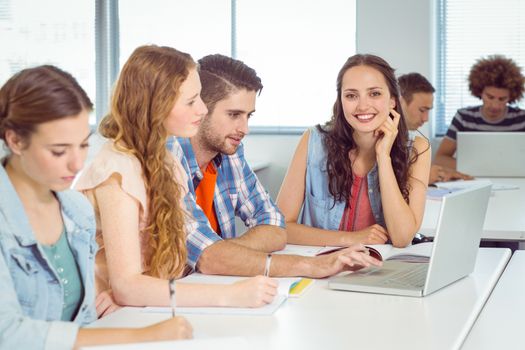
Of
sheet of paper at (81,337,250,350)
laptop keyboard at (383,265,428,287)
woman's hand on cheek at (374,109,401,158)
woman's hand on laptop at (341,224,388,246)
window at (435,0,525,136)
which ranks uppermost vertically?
window at (435,0,525,136)

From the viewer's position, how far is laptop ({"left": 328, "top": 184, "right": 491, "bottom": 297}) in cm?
179

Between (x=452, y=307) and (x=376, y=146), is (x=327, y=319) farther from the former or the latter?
(x=376, y=146)

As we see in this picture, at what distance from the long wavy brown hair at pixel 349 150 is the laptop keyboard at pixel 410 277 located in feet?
2.31

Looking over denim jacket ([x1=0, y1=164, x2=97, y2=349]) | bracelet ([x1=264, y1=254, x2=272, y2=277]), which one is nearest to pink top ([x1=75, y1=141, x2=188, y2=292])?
denim jacket ([x1=0, y1=164, x2=97, y2=349])

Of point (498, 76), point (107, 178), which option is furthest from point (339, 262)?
point (498, 76)

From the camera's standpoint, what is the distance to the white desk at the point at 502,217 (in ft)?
8.75

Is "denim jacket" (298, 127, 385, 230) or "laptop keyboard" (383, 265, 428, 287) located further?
"denim jacket" (298, 127, 385, 230)

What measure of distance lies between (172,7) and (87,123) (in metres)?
4.61

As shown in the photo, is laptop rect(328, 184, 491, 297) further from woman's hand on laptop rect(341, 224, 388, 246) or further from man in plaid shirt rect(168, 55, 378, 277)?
woman's hand on laptop rect(341, 224, 388, 246)

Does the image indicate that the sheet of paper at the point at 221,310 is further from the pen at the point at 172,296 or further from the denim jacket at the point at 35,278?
the denim jacket at the point at 35,278

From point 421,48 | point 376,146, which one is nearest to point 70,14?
point 421,48

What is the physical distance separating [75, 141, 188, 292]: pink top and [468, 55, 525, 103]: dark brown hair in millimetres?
3796

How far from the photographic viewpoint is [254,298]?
1.69 meters

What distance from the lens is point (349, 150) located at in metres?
2.82
